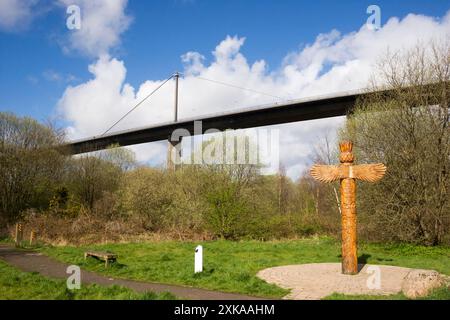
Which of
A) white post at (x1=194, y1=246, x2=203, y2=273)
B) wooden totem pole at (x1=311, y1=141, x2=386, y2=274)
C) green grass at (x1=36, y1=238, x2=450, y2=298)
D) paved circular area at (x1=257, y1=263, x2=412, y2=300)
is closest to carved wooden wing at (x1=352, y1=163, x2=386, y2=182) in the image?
wooden totem pole at (x1=311, y1=141, x2=386, y2=274)

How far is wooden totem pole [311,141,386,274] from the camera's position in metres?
10.4

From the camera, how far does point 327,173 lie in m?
10.9

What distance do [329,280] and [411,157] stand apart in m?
9.77

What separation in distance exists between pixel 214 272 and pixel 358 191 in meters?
10.3

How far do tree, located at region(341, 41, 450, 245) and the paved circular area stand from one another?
5991 mm

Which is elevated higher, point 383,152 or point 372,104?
point 372,104

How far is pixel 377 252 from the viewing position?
16328mm

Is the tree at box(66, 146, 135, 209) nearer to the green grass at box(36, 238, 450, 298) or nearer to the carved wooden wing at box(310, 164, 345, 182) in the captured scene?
the green grass at box(36, 238, 450, 298)

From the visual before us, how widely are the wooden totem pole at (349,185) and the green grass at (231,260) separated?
2.48 meters

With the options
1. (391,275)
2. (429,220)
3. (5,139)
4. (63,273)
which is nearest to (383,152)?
(429,220)

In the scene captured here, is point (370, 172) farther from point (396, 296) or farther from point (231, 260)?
point (231, 260)

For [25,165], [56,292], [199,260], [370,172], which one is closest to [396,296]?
[370,172]
